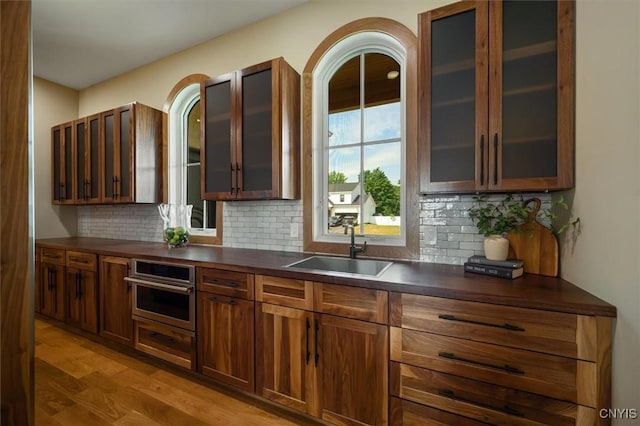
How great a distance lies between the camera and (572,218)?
1.45 metres

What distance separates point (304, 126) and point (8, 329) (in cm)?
217

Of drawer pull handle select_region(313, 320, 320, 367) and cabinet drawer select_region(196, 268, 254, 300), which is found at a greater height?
cabinet drawer select_region(196, 268, 254, 300)

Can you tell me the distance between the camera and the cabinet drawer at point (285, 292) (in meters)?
1.69

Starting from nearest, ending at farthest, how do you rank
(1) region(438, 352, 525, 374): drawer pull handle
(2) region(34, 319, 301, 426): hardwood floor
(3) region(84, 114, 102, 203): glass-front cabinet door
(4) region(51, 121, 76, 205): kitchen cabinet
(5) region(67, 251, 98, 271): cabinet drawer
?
(1) region(438, 352, 525, 374): drawer pull handle, (2) region(34, 319, 301, 426): hardwood floor, (5) region(67, 251, 98, 271): cabinet drawer, (3) region(84, 114, 102, 203): glass-front cabinet door, (4) region(51, 121, 76, 205): kitchen cabinet

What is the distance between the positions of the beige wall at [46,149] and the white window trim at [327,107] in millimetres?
3930

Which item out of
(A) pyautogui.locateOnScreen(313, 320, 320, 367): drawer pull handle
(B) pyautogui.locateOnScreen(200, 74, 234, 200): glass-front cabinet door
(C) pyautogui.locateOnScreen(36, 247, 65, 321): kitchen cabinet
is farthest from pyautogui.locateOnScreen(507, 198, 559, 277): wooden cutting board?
(C) pyautogui.locateOnScreen(36, 247, 65, 321): kitchen cabinet

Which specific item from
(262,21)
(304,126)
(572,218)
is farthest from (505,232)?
(262,21)

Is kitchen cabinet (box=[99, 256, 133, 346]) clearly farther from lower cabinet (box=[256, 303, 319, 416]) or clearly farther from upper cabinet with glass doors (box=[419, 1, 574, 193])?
upper cabinet with glass doors (box=[419, 1, 574, 193])

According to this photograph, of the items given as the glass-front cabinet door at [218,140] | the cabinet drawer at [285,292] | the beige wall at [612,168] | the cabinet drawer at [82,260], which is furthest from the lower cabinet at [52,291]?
the beige wall at [612,168]

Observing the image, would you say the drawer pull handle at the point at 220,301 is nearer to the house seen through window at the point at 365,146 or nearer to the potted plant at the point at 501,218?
the house seen through window at the point at 365,146

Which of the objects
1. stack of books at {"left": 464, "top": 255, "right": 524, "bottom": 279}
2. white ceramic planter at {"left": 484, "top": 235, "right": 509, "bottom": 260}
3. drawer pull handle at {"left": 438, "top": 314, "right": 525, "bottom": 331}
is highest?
white ceramic planter at {"left": 484, "top": 235, "right": 509, "bottom": 260}

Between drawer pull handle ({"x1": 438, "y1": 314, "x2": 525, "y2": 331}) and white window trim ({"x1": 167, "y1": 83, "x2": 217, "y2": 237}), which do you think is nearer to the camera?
drawer pull handle ({"x1": 438, "y1": 314, "x2": 525, "y2": 331})

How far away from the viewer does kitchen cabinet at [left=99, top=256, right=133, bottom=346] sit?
8.23 ft

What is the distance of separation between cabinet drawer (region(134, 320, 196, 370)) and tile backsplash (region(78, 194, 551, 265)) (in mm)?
927
